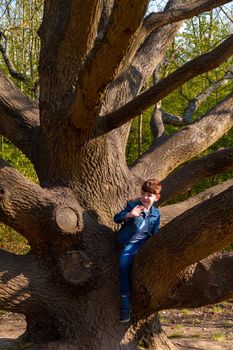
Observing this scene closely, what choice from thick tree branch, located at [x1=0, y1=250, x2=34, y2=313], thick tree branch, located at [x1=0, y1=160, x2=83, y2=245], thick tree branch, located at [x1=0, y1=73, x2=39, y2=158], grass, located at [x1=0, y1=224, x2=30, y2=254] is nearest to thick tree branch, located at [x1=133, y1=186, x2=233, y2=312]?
thick tree branch, located at [x1=0, y1=160, x2=83, y2=245]

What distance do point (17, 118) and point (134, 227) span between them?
162 centimetres

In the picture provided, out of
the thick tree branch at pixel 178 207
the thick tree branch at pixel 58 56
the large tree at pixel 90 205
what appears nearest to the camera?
the large tree at pixel 90 205

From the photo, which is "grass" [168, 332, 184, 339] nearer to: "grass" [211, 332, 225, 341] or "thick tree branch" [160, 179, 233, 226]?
"grass" [211, 332, 225, 341]

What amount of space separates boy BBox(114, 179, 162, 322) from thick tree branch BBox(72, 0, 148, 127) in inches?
30.4

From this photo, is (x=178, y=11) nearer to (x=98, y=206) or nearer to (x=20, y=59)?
(x=98, y=206)

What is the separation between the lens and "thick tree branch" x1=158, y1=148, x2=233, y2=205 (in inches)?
198

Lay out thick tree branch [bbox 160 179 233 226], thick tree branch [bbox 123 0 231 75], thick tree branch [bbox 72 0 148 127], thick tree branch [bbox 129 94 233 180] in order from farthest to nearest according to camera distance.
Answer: thick tree branch [bbox 129 94 233 180], thick tree branch [bbox 160 179 233 226], thick tree branch [bbox 123 0 231 75], thick tree branch [bbox 72 0 148 127]

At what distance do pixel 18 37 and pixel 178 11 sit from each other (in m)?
9.53

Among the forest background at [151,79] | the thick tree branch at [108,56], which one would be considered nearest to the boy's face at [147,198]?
the thick tree branch at [108,56]

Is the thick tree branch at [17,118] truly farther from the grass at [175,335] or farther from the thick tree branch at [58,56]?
the grass at [175,335]

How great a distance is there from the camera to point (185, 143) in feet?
18.4

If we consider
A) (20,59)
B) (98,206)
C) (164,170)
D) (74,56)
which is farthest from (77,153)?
(20,59)

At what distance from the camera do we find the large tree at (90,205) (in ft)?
12.2

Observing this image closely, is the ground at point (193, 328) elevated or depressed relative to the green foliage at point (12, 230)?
depressed
